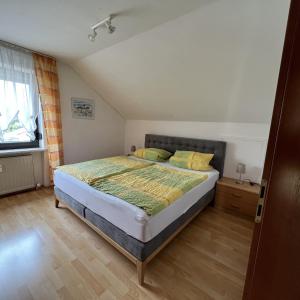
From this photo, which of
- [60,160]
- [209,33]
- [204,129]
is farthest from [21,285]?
[204,129]

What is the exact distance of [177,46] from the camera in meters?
2.12

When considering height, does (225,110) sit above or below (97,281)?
above

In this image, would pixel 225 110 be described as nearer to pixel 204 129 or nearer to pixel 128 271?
pixel 204 129

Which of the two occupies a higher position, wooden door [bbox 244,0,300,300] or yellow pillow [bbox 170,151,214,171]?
wooden door [bbox 244,0,300,300]

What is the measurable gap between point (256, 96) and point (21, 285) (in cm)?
325

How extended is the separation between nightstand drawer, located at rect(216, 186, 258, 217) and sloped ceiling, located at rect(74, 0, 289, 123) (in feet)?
3.76

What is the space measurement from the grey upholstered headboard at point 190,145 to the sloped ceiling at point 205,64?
44 centimetres

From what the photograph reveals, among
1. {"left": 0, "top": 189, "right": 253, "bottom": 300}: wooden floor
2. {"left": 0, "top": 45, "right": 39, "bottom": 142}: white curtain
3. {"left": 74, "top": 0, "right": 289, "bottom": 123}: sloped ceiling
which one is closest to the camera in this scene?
{"left": 0, "top": 189, "right": 253, "bottom": 300}: wooden floor

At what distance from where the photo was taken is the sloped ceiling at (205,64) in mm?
1633

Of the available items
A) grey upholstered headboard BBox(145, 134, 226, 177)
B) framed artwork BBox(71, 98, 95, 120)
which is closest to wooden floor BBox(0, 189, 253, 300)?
grey upholstered headboard BBox(145, 134, 226, 177)

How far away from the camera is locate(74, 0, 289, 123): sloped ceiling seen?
1633mm

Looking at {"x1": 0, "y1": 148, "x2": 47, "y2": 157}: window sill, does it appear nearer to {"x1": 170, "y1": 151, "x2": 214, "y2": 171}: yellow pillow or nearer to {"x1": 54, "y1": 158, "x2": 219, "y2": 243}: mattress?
{"x1": 54, "y1": 158, "x2": 219, "y2": 243}: mattress

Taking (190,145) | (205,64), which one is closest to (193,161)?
(190,145)

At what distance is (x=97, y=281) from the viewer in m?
1.49
